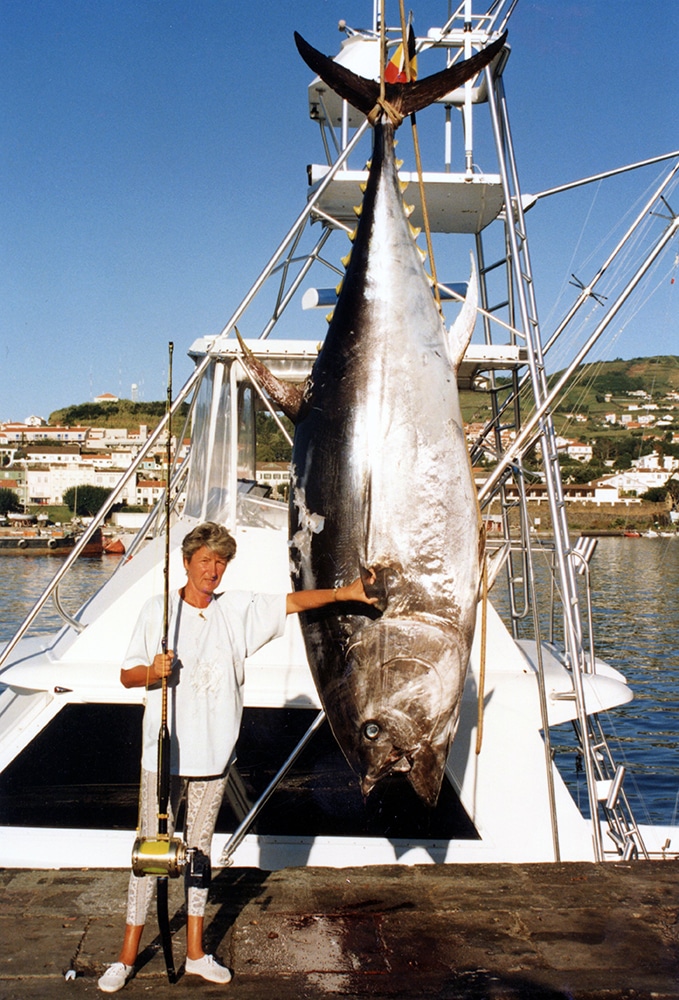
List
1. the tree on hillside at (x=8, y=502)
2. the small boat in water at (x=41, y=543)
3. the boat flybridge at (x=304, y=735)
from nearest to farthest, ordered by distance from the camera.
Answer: the boat flybridge at (x=304, y=735) → the small boat in water at (x=41, y=543) → the tree on hillside at (x=8, y=502)

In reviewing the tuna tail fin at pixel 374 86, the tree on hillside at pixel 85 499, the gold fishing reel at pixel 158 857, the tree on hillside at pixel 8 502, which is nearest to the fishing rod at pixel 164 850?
the gold fishing reel at pixel 158 857

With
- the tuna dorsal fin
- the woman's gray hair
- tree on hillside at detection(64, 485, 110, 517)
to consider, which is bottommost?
the woman's gray hair

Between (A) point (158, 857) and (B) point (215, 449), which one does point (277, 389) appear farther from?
(B) point (215, 449)

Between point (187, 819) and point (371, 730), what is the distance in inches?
33.8

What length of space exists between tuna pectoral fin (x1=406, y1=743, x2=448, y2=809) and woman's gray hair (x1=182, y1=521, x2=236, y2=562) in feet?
3.01

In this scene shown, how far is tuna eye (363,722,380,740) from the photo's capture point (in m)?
2.42

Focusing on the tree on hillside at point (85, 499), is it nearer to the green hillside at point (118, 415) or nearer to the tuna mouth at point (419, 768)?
the green hillside at point (118, 415)

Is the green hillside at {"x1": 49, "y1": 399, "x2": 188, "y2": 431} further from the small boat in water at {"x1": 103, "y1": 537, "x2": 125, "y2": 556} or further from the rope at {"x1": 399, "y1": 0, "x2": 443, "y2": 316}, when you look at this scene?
the small boat in water at {"x1": 103, "y1": 537, "x2": 125, "y2": 556}

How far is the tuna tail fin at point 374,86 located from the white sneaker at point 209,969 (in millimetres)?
2634

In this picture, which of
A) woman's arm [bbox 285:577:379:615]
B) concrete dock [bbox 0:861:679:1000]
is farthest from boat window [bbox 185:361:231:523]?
woman's arm [bbox 285:577:379:615]

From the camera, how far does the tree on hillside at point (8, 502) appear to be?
281 feet

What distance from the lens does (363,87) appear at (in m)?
2.91

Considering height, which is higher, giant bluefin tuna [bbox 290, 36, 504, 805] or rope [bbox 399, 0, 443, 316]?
rope [bbox 399, 0, 443, 316]

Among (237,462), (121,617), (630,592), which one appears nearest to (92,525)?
(121,617)
